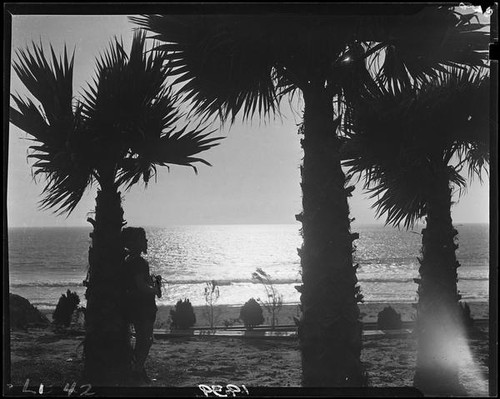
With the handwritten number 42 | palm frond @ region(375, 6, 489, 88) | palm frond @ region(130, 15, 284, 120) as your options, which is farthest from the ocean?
palm frond @ region(375, 6, 489, 88)

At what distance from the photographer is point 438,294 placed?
13.5 feet

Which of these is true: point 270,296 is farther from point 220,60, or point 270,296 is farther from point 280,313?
point 220,60

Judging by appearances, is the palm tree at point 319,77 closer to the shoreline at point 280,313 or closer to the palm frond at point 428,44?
the palm frond at point 428,44

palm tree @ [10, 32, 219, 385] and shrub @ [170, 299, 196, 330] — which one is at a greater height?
palm tree @ [10, 32, 219, 385]

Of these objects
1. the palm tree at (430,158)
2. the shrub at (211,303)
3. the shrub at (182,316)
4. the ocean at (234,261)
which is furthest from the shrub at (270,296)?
the palm tree at (430,158)

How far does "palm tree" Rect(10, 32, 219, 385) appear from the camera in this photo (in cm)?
382

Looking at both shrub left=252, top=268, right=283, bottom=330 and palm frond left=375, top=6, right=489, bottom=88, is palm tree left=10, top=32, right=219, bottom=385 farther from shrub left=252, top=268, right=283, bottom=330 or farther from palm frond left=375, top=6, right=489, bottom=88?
palm frond left=375, top=6, right=489, bottom=88

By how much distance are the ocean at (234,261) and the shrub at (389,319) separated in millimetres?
182

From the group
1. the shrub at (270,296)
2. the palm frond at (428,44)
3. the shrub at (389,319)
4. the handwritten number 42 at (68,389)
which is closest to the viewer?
the handwritten number 42 at (68,389)

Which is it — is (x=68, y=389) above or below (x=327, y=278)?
below

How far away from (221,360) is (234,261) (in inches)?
32.8

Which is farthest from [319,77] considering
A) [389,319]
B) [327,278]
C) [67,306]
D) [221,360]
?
[67,306]

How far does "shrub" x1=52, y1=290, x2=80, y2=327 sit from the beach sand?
0.14m

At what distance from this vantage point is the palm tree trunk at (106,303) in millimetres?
3834
